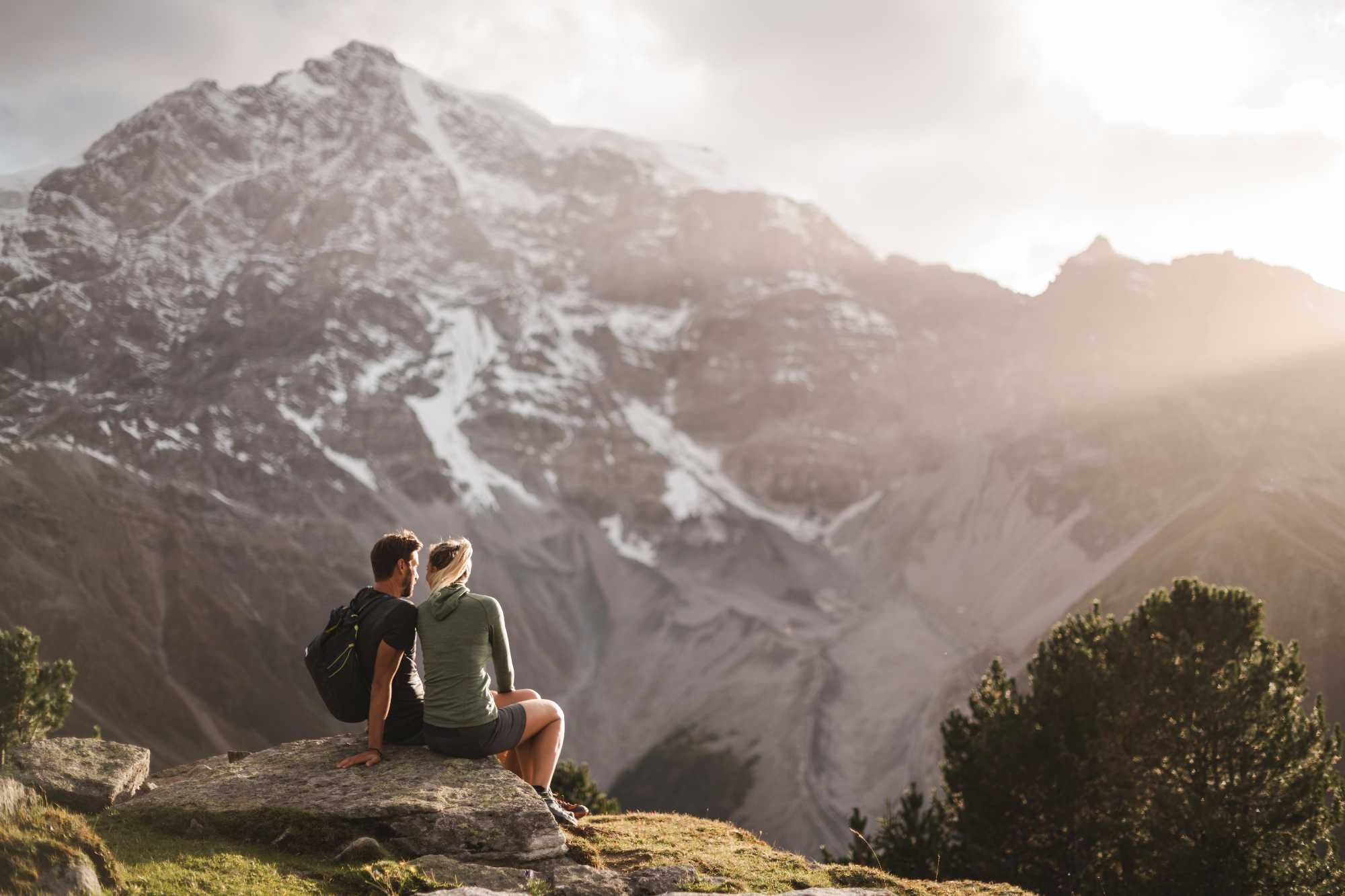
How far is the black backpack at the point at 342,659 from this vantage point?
12641mm

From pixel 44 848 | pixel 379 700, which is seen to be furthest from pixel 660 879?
pixel 44 848

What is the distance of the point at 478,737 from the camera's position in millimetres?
12836

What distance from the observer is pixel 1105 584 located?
170500mm

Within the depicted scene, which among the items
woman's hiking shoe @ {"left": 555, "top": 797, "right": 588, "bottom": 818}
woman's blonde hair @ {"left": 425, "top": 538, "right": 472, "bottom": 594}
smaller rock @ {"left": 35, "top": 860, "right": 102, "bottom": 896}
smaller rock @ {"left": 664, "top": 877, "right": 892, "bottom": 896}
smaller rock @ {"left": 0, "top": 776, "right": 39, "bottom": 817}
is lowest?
woman's hiking shoe @ {"left": 555, "top": 797, "right": 588, "bottom": 818}

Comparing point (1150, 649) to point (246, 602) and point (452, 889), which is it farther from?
point (246, 602)

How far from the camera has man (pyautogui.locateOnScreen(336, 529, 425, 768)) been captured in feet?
40.8

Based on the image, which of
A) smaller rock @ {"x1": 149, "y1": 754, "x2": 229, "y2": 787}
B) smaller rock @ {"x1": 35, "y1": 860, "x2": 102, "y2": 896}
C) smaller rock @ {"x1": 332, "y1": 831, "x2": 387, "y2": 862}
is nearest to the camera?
smaller rock @ {"x1": 35, "y1": 860, "x2": 102, "y2": 896}

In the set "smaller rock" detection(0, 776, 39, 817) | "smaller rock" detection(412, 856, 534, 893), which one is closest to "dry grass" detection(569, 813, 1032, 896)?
"smaller rock" detection(412, 856, 534, 893)

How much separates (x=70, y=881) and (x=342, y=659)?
13.0 feet

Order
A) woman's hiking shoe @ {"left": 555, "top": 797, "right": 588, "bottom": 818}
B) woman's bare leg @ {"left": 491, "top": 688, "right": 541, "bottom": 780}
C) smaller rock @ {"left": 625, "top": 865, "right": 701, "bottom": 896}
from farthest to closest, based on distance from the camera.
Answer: woman's hiking shoe @ {"left": 555, "top": 797, "right": 588, "bottom": 818} < woman's bare leg @ {"left": 491, "top": 688, "right": 541, "bottom": 780} < smaller rock @ {"left": 625, "top": 865, "right": 701, "bottom": 896}

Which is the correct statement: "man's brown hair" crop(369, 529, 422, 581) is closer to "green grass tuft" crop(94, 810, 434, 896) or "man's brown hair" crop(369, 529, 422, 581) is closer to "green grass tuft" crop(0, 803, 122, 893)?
"green grass tuft" crop(94, 810, 434, 896)

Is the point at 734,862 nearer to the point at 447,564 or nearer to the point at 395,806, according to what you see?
the point at 395,806

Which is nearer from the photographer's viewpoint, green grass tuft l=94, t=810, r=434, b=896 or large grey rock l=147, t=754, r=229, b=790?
green grass tuft l=94, t=810, r=434, b=896

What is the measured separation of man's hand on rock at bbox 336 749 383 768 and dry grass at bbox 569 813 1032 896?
2.46 meters
